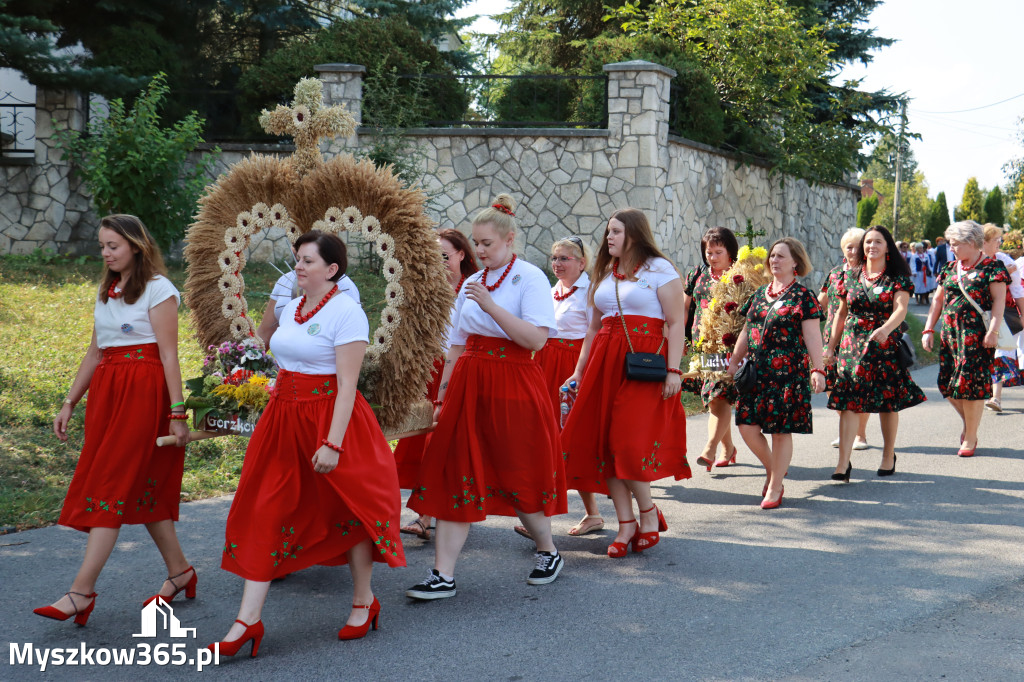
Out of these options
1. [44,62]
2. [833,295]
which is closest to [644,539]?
[833,295]

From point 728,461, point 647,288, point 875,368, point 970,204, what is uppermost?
point 970,204

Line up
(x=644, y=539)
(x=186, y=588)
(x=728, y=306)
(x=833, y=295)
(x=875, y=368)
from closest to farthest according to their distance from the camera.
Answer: (x=186, y=588) → (x=644, y=539) → (x=728, y=306) → (x=875, y=368) → (x=833, y=295)

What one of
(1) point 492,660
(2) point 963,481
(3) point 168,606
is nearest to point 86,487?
(3) point 168,606

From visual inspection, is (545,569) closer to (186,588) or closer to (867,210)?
(186,588)

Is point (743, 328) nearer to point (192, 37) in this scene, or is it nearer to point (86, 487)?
point (86, 487)

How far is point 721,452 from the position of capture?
8555 millimetres

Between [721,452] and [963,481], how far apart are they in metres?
1.94

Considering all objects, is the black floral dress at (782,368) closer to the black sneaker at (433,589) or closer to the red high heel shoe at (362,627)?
the black sneaker at (433,589)

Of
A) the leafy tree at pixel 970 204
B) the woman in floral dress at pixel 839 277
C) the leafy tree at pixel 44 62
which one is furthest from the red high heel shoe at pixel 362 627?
the leafy tree at pixel 970 204

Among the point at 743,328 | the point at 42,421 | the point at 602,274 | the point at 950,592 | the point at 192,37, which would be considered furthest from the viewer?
the point at 192,37

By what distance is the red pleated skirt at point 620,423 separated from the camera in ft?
18.9

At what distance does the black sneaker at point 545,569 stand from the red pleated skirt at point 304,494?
1.04 m

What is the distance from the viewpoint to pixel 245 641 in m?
4.17

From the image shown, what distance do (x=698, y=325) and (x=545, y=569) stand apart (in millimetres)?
3270
